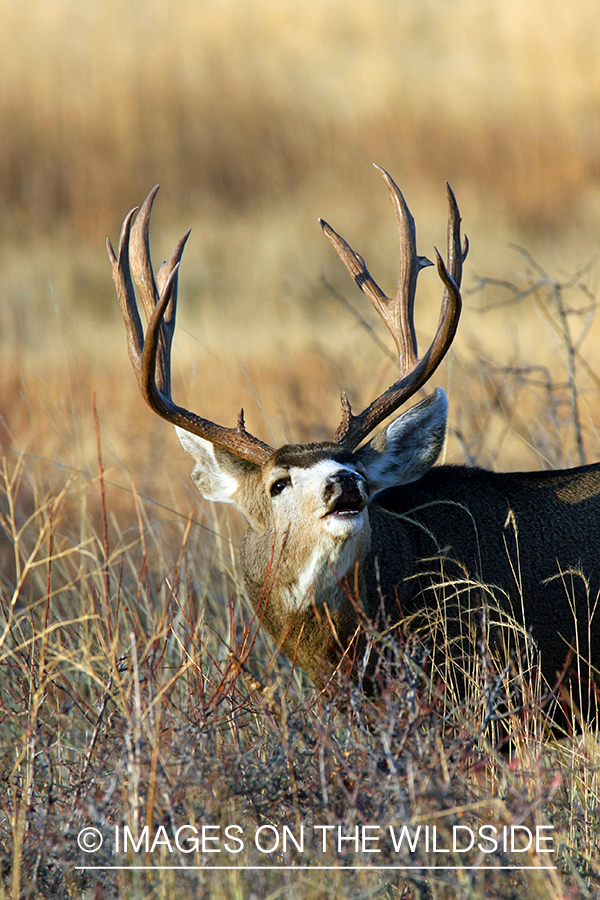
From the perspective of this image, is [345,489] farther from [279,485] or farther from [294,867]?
[294,867]

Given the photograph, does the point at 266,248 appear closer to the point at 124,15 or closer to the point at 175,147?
the point at 175,147

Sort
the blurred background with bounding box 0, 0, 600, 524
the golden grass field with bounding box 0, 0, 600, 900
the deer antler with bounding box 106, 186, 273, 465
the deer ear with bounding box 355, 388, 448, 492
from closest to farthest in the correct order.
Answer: the golden grass field with bounding box 0, 0, 600, 900, the deer antler with bounding box 106, 186, 273, 465, the deer ear with bounding box 355, 388, 448, 492, the blurred background with bounding box 0, 0, 600, 524

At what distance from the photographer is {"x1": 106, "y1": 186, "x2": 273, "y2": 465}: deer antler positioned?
14.8 feet

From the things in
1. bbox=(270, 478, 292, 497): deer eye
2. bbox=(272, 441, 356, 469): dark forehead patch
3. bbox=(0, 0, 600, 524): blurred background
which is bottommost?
bbox=(270, 478, 292, 497): deer eye

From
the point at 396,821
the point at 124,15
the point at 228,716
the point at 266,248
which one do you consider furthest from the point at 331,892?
the point at 124,15

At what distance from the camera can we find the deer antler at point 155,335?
177 inches

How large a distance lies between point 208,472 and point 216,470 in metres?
0.05

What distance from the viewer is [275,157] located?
23297 millimetres

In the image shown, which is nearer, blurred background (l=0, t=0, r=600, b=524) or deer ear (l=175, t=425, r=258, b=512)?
deer ear (l=175, t=425, r=258, b=512)

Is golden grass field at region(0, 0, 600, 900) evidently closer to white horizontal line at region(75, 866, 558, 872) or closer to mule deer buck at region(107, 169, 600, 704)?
white horizontal line at region(75, 866, 558, 872)

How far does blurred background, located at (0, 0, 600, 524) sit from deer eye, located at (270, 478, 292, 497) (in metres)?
8.11

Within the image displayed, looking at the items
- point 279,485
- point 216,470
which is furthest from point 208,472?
point 279,485

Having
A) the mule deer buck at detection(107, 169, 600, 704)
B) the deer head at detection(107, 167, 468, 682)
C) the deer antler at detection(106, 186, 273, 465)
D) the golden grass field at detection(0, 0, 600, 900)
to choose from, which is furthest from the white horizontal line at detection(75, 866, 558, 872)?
the deer antler at detection(106, 186, 273, 465)

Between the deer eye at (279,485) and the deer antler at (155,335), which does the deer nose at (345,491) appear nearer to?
the deer eye at (279,485)
